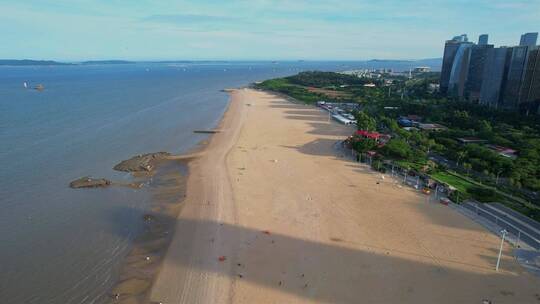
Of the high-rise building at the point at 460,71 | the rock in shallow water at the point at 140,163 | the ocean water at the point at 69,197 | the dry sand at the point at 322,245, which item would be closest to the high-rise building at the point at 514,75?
the high-rise building at the point at 460,71

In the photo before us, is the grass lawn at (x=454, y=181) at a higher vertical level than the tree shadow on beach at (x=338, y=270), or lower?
higher

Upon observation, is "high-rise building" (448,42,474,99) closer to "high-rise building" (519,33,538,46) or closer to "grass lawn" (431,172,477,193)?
"high-rise building" (519,33,538,46)

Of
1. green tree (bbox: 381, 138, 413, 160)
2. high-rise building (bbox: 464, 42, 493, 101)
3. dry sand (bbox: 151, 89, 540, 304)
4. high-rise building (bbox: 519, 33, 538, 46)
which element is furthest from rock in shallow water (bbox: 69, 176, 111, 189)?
high-rise building (bbox: 519, 33, 538, 46)

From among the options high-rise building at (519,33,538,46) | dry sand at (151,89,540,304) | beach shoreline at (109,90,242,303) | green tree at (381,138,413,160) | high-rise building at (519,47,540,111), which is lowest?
beach shoreline at (109,90,242,303)

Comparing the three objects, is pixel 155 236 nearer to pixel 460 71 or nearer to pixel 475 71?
pixel 475 71

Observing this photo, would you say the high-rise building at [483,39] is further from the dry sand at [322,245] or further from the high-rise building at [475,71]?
the dry sand at [322,245]

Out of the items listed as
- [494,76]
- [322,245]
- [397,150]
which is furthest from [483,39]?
[322,245]

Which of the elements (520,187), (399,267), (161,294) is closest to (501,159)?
(520,187)
